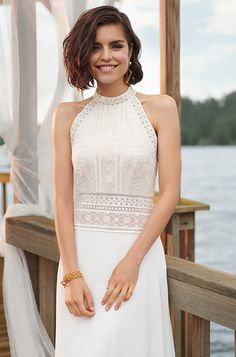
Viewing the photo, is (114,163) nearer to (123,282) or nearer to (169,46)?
(123,282)

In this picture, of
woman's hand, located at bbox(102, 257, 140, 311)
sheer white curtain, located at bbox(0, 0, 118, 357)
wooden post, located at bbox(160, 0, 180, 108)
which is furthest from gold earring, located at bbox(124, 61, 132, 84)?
wooden post, located at bbox(160, 0, 180, 108)

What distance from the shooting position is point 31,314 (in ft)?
9.68

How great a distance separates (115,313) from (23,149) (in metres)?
1.25

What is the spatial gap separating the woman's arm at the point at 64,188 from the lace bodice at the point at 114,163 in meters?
0.02

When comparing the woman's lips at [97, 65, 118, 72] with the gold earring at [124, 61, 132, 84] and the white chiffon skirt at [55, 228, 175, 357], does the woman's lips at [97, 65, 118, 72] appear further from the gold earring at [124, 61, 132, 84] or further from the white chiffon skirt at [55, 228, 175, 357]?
the white chiffon skirt at [55, 228, 175, 357]

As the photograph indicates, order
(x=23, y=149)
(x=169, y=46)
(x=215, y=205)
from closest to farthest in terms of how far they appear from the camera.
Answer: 1. (x=23, y=149)
2. (x=169, y=46)
3. (x=215, y=205)

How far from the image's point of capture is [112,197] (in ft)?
6.40

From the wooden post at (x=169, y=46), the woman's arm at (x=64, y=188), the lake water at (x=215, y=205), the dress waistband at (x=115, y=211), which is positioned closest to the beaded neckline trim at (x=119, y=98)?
the woman's arm at (x=64, y=188)

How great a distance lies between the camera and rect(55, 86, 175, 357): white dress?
6.23ft

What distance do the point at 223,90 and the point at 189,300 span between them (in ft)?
64.5

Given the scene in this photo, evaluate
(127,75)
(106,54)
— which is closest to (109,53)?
(106,54)

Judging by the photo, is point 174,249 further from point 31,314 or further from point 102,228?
point 102,228

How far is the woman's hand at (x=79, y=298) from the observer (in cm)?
191

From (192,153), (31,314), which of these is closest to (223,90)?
(192,153)
